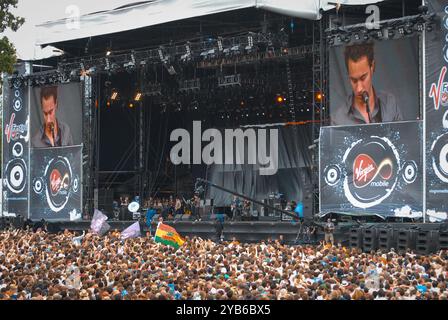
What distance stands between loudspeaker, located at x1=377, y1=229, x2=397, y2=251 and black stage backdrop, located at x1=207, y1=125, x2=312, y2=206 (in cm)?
1357

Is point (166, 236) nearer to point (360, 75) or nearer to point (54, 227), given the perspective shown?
point (360, 75)

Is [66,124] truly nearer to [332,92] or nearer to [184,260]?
[332,92]

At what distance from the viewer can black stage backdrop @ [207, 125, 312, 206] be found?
35.9 meters

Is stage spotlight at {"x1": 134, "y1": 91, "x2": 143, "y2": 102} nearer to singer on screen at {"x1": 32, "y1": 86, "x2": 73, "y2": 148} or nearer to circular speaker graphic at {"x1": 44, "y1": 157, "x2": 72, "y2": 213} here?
singer on screen at {"x1": 32, "y1": 86, "x2": 73, "y2": 148}

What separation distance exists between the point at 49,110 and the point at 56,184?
3.30m

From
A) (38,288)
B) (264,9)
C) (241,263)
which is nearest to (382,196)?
(264,9)

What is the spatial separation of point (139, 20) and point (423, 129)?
472 inches

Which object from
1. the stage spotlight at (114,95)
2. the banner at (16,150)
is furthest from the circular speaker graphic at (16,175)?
the stage spotlight at (114,95)

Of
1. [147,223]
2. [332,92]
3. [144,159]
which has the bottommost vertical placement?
[147,223]

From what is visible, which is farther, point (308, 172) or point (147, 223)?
point (308, 172)

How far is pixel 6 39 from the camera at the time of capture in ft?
59.2

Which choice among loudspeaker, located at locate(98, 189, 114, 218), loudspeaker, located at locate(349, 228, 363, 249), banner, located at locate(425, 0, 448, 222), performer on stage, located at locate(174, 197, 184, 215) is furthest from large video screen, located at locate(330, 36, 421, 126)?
loudspeaker, located at locate(98, 189, 114, 218)

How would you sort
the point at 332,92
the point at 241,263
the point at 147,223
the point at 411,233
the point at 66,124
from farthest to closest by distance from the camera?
the point at 66,124
the point at 147,223
the point at 332,92
the point at 411,233
the point at 241,263

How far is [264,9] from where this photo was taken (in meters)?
26.9
